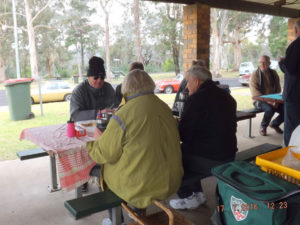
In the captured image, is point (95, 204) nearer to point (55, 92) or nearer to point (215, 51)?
point (55, 92)

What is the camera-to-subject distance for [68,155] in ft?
7.34

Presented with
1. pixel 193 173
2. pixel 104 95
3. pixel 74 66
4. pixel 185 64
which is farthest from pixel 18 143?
pixel 74 66

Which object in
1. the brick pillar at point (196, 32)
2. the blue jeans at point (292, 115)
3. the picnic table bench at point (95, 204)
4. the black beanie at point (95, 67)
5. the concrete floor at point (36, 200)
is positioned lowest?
the concrete floor at point (36, 200)

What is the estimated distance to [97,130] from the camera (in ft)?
8.34

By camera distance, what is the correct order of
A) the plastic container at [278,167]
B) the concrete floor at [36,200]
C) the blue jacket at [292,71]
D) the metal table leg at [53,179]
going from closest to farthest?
the plastic container at [278,167]
the concrete floor at [36,200]
the blue jacket at [292,71]
the metal table leg at [53,179]

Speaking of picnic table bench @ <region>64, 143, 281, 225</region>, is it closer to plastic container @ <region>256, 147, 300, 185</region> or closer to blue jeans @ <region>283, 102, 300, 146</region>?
plastic container @ <region>256, 147, 300, 185</region>

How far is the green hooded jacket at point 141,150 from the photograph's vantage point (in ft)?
5.99

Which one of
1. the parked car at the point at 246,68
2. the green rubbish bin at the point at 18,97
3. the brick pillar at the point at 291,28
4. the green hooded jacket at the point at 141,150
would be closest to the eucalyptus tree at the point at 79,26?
the parked car at the point at 246,68

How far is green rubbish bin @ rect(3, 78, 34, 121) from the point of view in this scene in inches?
290

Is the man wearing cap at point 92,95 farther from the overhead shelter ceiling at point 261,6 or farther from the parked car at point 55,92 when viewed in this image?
the parked car at point 55,92

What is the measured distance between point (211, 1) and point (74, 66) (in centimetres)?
2826

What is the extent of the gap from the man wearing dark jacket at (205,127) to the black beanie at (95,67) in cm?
112

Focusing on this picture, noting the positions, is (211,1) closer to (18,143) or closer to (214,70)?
(18,143)

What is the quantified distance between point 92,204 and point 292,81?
261cm
